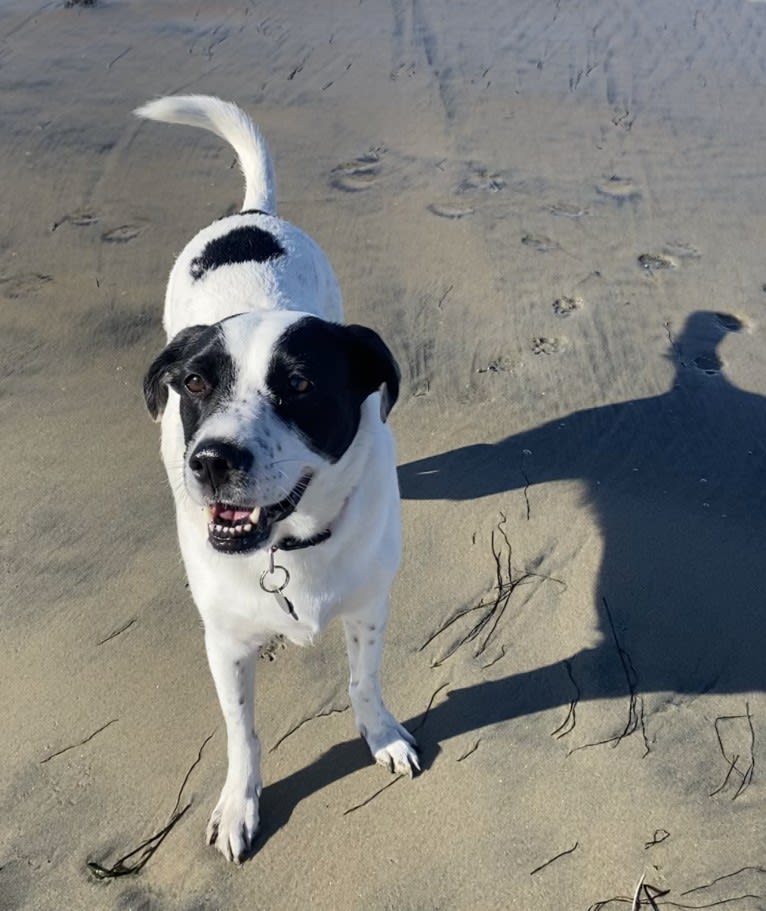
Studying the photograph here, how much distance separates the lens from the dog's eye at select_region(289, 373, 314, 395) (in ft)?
7.86

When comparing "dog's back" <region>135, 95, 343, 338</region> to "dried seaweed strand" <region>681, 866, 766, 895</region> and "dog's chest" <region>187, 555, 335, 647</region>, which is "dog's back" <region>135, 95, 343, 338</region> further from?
"dried seaweed strand" <region>681, 866, 766, 895</region>

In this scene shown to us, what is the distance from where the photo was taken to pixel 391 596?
354 cm

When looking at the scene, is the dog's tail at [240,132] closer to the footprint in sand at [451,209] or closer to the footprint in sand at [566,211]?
the footprint in sand at [451,209]

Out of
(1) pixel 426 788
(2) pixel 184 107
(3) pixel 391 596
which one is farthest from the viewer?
(2) pixel 184 107

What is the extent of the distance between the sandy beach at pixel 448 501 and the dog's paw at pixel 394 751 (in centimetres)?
6

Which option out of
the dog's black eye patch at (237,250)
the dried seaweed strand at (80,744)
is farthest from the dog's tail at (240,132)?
the dried seaweed strand at (80,744)

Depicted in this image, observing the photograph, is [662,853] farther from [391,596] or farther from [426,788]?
[391,596]

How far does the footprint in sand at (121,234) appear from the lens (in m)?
5.43

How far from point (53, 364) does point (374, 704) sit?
251cm

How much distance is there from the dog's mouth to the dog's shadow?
105 centimetres

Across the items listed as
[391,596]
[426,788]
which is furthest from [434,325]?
[426,788]

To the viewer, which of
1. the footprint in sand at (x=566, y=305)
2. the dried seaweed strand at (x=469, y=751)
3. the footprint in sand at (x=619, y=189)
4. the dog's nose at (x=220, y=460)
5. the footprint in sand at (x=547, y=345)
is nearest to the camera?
the dog's nose at (x=220, y=460)

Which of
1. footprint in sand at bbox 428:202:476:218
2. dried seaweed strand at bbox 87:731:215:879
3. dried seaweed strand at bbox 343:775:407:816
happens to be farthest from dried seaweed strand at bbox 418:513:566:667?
footprint in sand at bbox 428:202:476:218

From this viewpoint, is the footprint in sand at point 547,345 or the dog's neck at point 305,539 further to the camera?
the footprint in sand at point 547,345
